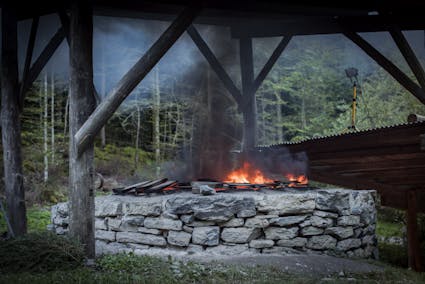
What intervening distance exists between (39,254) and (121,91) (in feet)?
7.08

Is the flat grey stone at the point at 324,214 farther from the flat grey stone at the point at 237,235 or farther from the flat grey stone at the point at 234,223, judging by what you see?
the flat grey stone at the point at 234,223

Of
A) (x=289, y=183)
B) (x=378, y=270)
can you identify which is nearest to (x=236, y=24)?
(x=289, y=183)

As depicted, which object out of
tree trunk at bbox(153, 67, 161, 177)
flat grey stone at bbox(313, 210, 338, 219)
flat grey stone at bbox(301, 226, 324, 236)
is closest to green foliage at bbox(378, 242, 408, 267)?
flat grey stone at bbox(313, 210, 338, 219)

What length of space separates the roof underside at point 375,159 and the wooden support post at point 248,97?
723 mm

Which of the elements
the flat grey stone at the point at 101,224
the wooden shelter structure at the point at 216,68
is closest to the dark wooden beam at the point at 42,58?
the wooden shelter structure at the point at 216,68

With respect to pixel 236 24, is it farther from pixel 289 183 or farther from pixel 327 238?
pixel 327 238

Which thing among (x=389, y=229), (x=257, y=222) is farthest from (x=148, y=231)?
(x=389, y=229)

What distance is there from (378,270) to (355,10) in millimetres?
4387

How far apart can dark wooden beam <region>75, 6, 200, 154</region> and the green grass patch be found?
27.7ft

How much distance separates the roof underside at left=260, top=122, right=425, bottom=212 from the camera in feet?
21.2

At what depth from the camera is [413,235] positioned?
27.0 ft

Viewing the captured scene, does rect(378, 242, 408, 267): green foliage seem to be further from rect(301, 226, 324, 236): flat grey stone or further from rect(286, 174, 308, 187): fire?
rect(301, 226, 324, 236): flat grey stone

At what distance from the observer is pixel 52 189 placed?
480 inches

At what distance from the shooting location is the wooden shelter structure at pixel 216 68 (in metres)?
5.54
